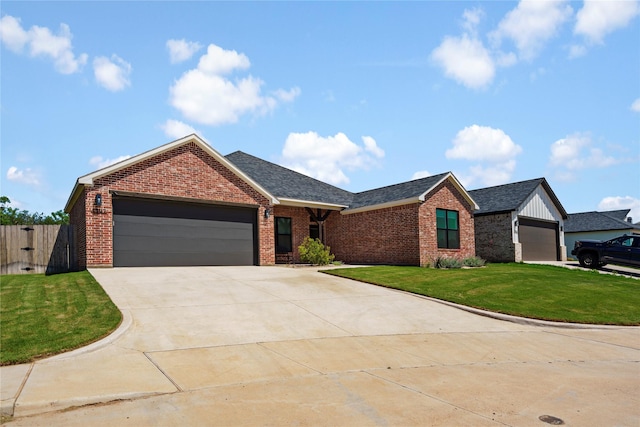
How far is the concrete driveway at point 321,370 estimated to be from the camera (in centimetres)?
496

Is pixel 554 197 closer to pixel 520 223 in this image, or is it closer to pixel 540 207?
pixel 540 207

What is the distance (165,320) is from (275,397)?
15.6ft

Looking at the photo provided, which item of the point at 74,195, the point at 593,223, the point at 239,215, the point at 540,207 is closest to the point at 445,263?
the point at 239,215

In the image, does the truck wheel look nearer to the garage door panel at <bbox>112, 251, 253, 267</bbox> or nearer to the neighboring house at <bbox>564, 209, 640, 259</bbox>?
the neighboring house at <bbox>564, 209, 640, 259</bbox>

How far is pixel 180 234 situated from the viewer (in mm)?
18438

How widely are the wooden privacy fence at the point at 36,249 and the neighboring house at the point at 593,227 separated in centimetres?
3707

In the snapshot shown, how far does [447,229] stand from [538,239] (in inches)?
395

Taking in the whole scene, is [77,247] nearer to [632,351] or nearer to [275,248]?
[275,248]

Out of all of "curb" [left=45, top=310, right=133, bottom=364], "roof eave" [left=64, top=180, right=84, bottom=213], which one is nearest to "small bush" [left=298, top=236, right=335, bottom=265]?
"roof eave" [left=64, top=180, right=84, bottom=213]

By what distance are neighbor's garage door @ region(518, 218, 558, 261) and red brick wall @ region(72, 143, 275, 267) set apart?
1693 cm

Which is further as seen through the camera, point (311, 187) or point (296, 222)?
point (311, 187)

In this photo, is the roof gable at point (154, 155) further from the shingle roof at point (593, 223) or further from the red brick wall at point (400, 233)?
the shingle roof at point (593, 223)

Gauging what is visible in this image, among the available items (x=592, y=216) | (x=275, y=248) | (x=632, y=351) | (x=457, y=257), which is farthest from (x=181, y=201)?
(x=592, y=216)

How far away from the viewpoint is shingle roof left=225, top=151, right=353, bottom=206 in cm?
2372
